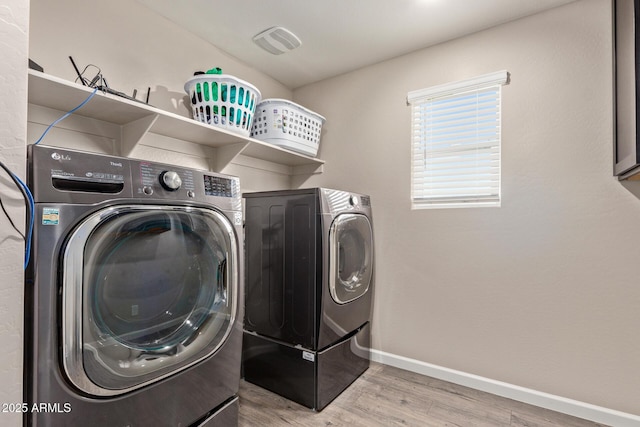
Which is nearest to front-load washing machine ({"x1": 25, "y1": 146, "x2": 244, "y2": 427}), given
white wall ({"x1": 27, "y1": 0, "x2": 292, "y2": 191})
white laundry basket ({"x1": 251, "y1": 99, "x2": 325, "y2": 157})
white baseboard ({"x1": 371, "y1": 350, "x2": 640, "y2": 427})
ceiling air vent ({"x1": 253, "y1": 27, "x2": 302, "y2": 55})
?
white wall ({"x1": 27, "y1": 0, "x2": 292, "y2": 191})

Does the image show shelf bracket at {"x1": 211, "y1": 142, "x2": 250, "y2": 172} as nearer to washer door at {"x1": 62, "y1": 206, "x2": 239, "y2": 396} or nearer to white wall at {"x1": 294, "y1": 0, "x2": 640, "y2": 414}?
washer door at {"x1": 62, "y1": 206, "x2": 239, "y2": 396}

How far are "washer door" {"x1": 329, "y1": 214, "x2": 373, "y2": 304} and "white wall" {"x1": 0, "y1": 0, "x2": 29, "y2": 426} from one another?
4.34 ft

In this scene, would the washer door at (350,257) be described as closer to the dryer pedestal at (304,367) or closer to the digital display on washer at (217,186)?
the dryer pedestal at (304,367)

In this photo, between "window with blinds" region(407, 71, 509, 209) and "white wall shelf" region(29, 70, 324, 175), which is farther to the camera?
"window with blinds" region(407, 71, 509, 209)

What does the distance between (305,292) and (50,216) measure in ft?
4.11

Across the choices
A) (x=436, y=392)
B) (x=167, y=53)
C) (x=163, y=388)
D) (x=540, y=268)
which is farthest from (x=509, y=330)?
(x=167, y=53)

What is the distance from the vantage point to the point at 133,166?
Result: 1.04 metres

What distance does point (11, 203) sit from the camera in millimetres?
810

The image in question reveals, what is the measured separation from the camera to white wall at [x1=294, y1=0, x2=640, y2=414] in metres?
1.70

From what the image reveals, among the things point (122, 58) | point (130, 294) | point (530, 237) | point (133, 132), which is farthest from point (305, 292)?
point (122, 58)

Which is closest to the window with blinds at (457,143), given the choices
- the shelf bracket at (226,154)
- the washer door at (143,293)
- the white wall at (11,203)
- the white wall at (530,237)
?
the white wall at (530,237)

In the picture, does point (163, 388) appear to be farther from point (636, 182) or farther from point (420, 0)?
point (636, 182)

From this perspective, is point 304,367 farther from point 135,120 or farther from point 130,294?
point 135,120

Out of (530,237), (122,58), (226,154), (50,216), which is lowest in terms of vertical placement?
(530,237)
